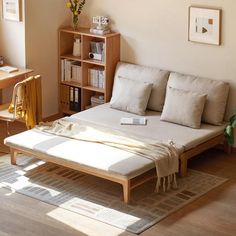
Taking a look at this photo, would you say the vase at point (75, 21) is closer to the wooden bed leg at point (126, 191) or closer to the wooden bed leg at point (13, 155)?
the wooden bed leg at point (13, 155)

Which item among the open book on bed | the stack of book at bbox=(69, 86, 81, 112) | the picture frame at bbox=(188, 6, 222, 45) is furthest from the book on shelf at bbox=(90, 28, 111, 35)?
the open book on bed

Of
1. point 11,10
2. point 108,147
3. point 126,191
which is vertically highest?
point 11,10

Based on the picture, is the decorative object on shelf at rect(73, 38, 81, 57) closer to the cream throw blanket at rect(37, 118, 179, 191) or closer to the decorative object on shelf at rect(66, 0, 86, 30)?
the decorative object on shelf at rect(66, 0, 86, 30)

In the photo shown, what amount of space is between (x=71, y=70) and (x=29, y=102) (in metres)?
1.04

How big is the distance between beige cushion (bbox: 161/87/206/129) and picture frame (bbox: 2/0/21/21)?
5.96ft

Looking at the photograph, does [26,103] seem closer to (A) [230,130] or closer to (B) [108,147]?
(B) [108,147]

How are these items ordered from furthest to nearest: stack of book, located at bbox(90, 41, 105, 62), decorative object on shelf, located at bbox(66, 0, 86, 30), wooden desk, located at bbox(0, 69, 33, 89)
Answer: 1. decorative object on shelf, located at bbox(66, 0, 86, 30)
2. stack of book, located at bbox(90, 41, 105, 62)
3. wooden desk, located at bbox(0, 69, 33, 89)

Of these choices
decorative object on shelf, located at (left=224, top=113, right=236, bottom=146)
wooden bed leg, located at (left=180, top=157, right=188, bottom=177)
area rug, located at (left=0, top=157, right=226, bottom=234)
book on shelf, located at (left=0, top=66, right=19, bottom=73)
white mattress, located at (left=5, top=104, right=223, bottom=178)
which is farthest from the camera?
book on shelf, located at (left=0, top=66, right=19, bottom=73)

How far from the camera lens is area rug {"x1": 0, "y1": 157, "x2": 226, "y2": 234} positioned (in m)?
5.11

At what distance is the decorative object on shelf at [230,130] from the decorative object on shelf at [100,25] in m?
1.66

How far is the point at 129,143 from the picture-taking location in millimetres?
5727

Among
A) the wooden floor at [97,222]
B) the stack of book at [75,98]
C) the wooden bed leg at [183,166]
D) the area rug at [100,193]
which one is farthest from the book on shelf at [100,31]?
the wooden floor at [97,222]

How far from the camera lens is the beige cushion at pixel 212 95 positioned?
622 cm

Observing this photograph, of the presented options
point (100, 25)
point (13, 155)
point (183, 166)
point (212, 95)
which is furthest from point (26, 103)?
point (212, 95)
